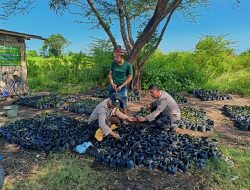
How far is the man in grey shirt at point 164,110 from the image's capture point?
4.90m

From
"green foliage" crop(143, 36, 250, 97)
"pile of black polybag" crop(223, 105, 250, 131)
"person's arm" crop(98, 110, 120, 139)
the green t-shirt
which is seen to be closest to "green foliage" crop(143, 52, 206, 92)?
"green foliage" crop(143, 36, 250, 97)

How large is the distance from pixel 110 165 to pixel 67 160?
2.21 ft

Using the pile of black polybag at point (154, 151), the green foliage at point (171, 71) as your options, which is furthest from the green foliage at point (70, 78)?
the pile of black polybag at point (154, 151)

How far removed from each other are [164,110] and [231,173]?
1.91m

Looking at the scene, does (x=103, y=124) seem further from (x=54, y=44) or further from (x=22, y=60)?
(x=54, y=44)

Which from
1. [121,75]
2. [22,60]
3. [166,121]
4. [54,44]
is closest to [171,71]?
[22,60]

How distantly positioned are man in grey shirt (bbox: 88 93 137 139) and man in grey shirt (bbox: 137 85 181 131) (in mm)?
481

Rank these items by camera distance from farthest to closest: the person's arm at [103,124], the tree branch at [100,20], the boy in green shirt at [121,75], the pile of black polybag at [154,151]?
the tree branch at [100,20]
the boy in green shirt at [121,75]
the person's arm at [103,124]
the pile of black polybag at [154,151]

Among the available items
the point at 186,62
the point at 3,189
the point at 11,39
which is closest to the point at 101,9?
the point at 11,39

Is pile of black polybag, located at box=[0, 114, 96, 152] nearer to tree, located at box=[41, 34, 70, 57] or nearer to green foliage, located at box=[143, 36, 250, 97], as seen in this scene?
green foliage, located at box=[143, 36, 250, 97]

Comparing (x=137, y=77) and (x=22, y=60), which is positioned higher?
(x=22, y=60)

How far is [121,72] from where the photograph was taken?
576 cm

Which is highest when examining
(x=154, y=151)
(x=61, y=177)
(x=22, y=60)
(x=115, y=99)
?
(x=22, y=60)

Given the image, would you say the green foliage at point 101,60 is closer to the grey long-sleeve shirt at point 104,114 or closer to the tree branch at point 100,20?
the tree branch at point 100,20
